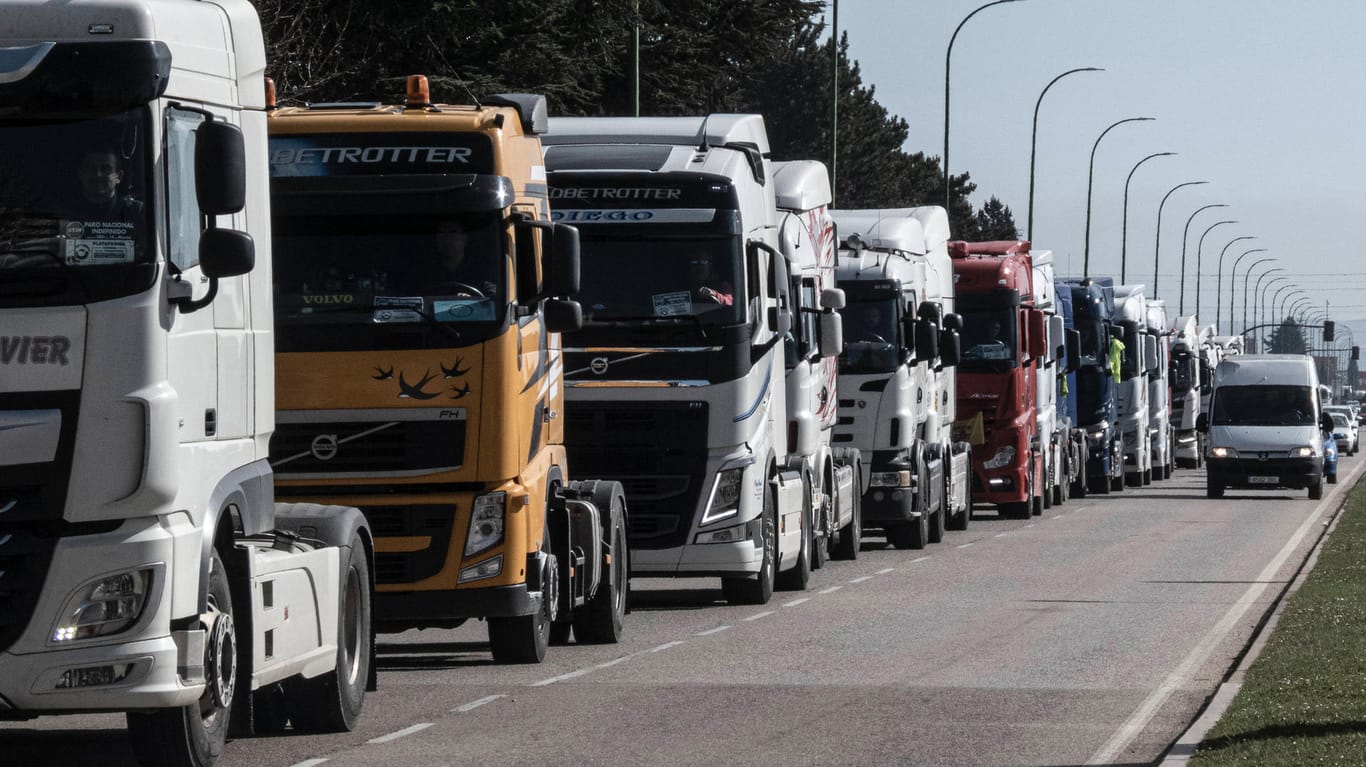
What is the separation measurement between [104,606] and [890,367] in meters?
19.8

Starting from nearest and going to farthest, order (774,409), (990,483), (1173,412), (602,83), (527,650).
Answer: (527,650) < (774,409) < (990,483) < (602,83) < (1173,412)

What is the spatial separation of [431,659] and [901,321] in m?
13.4

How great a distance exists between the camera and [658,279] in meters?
18.5

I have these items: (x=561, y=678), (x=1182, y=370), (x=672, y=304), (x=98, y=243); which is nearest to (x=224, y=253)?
Result: (x=98, y=243)

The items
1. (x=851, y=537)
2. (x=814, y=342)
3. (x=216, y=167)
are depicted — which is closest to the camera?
(x=216, y=167)

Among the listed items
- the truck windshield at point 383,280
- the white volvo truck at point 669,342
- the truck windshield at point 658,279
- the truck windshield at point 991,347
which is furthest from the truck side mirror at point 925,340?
the truck windshield at point 383,280

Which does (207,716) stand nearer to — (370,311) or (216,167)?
(216,167)

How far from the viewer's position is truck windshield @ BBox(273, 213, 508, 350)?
14.0 metres

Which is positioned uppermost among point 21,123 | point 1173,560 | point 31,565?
point 21,123

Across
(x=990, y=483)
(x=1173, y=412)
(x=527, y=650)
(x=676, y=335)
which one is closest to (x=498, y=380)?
(x=527, y=650)

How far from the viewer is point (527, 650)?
50.5 ft

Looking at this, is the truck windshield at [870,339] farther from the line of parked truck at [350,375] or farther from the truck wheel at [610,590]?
the truck wheel at [610,590]

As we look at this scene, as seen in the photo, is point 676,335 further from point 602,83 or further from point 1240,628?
point 602,83

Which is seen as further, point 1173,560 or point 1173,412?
point 1173,412
